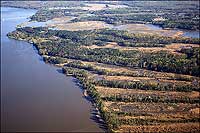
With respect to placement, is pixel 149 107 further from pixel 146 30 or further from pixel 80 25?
pixel 80 25

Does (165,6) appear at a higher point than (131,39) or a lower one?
higher

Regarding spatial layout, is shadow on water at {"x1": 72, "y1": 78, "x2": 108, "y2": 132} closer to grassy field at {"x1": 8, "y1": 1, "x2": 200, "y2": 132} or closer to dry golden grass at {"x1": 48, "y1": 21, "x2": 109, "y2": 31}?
grassy field at {"x1": 8, "y1": 1, "x2": 200, "y2": 132}

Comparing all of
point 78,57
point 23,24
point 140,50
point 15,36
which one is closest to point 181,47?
point 140,50

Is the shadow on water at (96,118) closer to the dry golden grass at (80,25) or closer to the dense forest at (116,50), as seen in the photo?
the dense forest at (116,50)

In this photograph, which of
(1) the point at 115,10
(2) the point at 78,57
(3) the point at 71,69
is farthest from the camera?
(1) the point at 115,10

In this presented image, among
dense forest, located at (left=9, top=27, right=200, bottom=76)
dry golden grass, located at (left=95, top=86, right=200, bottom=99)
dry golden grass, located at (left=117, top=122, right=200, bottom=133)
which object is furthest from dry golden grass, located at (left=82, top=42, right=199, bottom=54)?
dry golden grass, located at (left=117, top=122, right=200, bottom=133)

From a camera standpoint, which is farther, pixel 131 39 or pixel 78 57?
pixel 131 39

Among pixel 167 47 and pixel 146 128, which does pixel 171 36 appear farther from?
pixel 146 128

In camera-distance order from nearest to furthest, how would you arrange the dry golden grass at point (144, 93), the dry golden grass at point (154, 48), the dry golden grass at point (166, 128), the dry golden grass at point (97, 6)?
the dry golden grass at point (166, 128), the dry golden grass at point (144, 93), the dry golden grass at point (154, 48), the dry golden grass at point (97, 6)

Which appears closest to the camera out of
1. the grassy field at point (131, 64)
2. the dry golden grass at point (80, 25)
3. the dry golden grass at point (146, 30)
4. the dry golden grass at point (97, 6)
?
the grassy field at point (131, 64)

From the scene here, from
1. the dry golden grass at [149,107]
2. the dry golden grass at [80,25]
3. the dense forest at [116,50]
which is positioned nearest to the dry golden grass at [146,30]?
the dense forest at [116,50]

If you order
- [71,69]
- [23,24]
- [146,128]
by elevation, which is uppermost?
[23,24]
